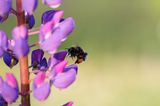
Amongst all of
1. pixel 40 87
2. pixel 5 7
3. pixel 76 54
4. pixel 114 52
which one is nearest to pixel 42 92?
pixel 40 87

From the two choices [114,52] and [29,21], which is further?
[114,52]

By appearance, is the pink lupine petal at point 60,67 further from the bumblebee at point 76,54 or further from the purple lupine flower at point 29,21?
the bumblebee at point 76,54

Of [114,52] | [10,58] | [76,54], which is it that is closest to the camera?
[10,58]

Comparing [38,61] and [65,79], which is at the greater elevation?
[38,61]

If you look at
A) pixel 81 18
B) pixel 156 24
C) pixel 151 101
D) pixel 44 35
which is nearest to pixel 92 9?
pixel 81 18

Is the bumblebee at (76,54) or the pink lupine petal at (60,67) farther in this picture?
the bumblebee at (76,54)

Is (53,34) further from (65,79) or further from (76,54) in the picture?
(76,54)

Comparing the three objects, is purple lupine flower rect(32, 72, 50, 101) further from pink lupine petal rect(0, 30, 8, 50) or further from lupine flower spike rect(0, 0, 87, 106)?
pink lupine petal rect(0, 30, 8, 50)

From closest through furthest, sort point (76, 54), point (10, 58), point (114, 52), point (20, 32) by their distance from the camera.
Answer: point (20, 32) → point (10, 58) → point (76, 54) → point (114, 52)

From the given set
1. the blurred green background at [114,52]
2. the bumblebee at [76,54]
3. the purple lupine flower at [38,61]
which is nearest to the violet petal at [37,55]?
the purple lupine flower at [38,61]
